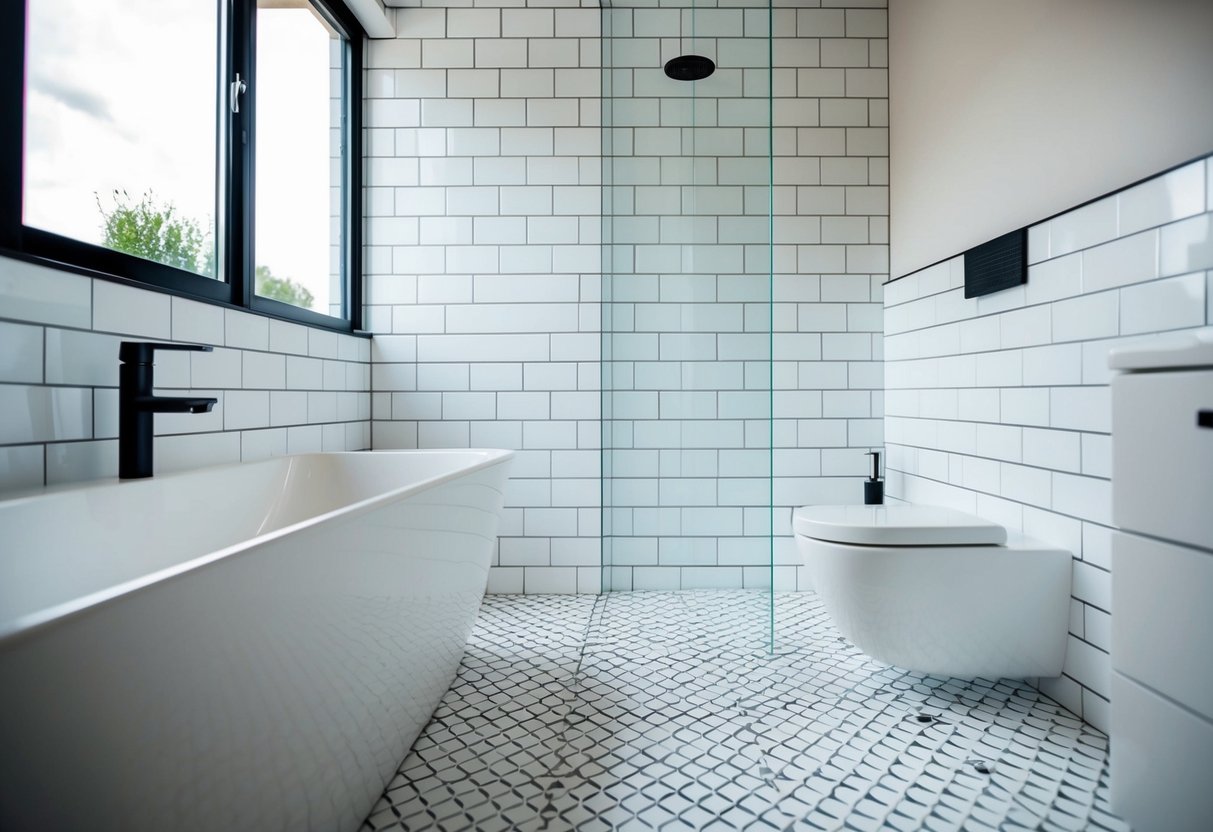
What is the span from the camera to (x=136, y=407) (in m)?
1.59

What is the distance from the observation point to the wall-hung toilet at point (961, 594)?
6.35 ft

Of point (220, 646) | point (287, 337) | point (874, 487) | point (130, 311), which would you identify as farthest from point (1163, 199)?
point (287, 337)

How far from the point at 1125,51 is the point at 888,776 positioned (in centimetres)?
195

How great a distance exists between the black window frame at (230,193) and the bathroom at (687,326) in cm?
2

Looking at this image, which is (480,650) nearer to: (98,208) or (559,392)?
(559,392)

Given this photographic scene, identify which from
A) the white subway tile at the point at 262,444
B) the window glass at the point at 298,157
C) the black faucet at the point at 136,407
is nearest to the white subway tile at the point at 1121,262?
the black faucet at the point at 136,407

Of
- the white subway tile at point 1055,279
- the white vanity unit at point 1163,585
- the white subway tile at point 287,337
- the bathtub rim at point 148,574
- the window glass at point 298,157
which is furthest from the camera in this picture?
the window glass at point 298,157

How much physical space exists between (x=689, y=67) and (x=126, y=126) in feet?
5.63

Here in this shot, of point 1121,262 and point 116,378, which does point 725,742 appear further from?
point 116,378

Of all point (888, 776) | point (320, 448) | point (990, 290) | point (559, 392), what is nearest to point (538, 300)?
point (559, 392)

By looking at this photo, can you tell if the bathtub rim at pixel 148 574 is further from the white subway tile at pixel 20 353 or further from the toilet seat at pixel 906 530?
the toilet seat at pixel 906 530

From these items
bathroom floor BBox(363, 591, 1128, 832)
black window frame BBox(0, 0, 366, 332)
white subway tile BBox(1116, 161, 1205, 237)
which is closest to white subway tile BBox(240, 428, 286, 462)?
black window frame BBox(0, 0, 366, 332)

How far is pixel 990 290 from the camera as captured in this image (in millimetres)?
2316

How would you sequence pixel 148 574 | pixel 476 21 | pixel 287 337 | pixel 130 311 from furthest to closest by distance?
1. pixel 476 21
2. pixel 287 337
3. pixel 130 311
4. pixel 148 574
